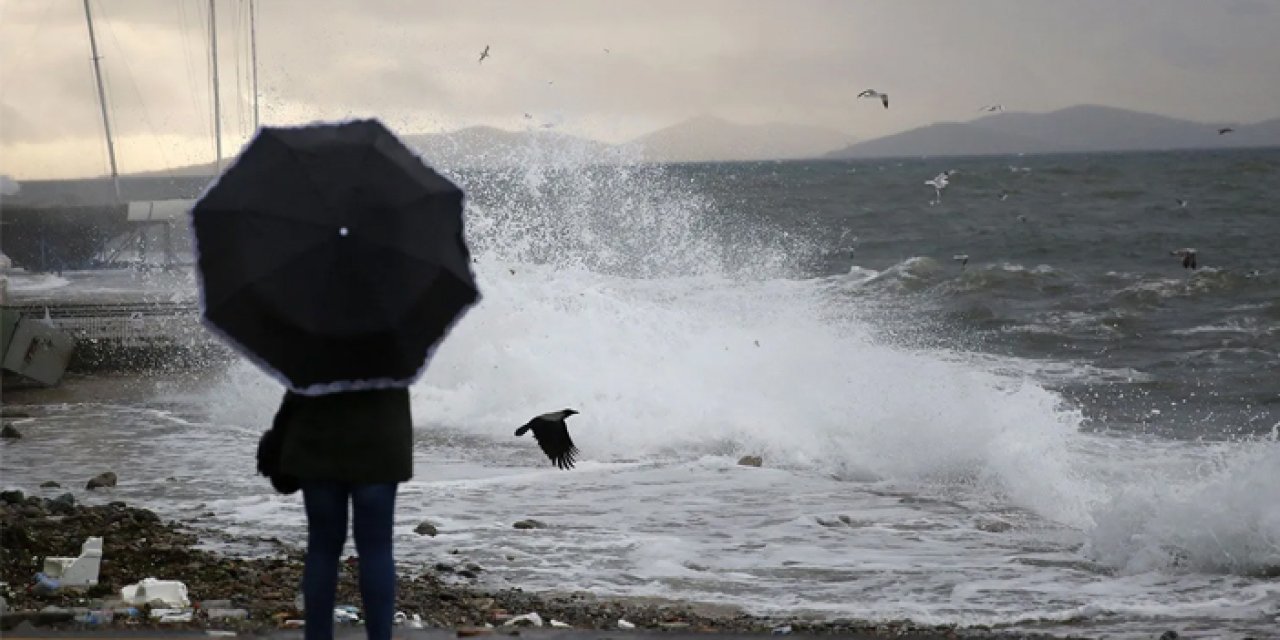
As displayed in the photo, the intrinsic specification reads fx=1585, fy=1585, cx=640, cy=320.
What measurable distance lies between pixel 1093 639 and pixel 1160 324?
2035 cm

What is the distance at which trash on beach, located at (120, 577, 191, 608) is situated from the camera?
627 centimetres

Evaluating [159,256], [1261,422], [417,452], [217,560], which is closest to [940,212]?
[159,256]

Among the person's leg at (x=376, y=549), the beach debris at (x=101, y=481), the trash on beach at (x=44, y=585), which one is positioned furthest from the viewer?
the beach debris at (x=101, y=481)

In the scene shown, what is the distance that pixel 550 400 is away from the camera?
17391 mm

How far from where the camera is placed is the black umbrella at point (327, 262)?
13.6 feet

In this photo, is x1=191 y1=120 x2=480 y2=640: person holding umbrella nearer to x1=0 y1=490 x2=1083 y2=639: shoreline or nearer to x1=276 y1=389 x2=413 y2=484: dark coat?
x1=276 y1=389 x2=413 y2=484: dark coat

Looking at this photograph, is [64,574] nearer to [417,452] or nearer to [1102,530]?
[1102,530]

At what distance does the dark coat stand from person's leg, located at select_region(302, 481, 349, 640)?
85mm

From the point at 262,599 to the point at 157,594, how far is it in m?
0.49

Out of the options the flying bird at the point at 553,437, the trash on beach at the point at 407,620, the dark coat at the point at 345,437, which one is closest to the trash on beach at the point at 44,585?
the trash on beach at the point at 407,620

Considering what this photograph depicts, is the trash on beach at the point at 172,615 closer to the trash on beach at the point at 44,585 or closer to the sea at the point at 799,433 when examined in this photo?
the trash on beach at the point at 44,585

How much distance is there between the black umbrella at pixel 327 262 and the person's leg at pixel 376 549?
329 mm

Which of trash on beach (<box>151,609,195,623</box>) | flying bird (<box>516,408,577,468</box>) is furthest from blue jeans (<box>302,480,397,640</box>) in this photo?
flying bird (<box>516,408,577,468</box>)

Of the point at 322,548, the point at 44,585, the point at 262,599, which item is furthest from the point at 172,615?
the point at 322,548
